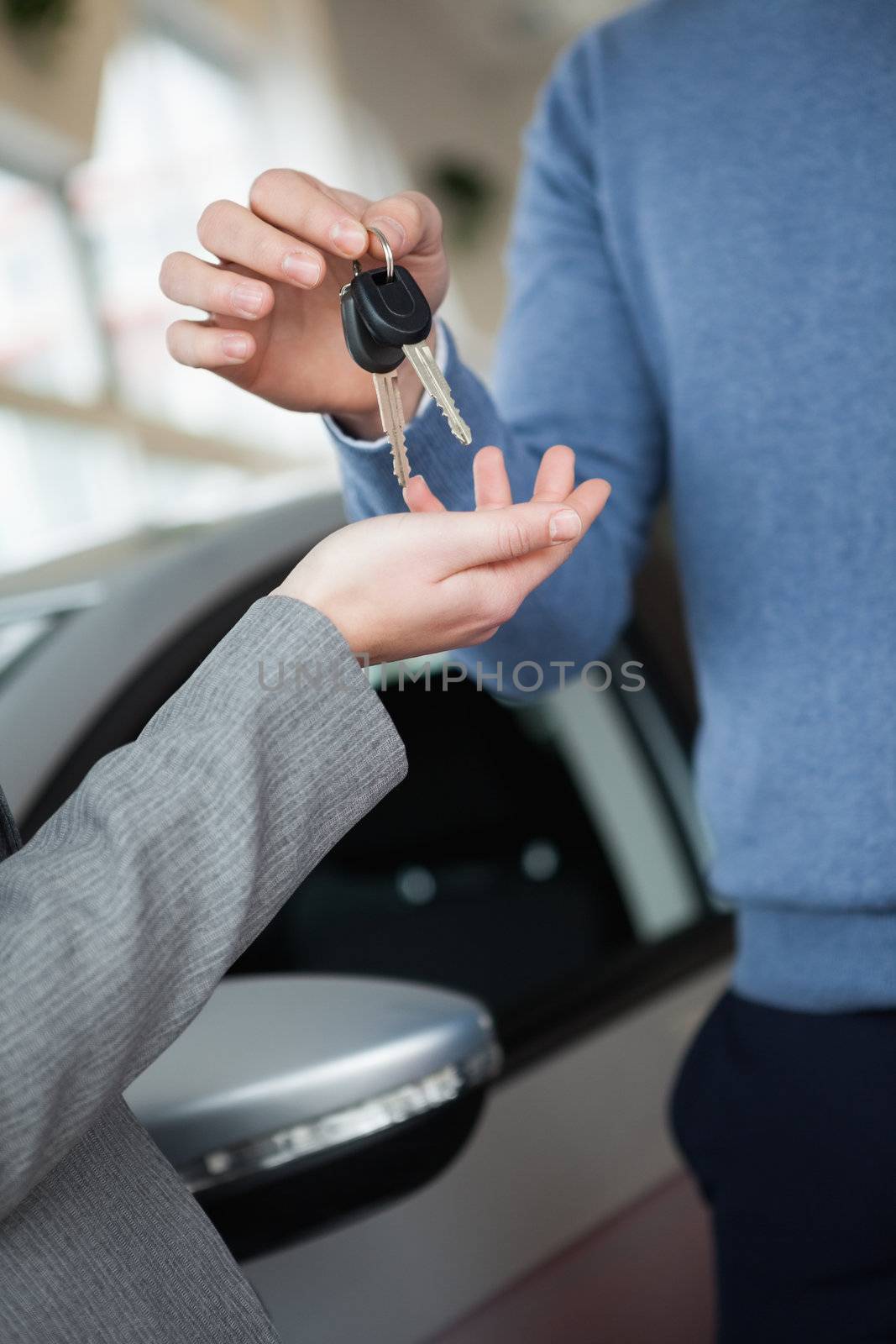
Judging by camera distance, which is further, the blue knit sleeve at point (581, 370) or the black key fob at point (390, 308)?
the blue knit sleeve at point (581, 370)

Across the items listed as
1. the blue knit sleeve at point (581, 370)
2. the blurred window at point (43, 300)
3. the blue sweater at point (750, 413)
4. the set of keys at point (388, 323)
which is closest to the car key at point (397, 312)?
the set of keys at point (388, 323)

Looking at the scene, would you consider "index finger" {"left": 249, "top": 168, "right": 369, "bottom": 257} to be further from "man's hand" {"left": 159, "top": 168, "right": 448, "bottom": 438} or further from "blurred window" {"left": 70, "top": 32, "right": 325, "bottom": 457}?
"blurred window" {"left": 70, "top": 32, "right": 325, "bottom": 457}

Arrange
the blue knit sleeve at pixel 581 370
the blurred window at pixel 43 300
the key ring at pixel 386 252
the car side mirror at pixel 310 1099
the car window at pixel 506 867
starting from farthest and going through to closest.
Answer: the blurred window at pixel 43 300, the car window at pixel 506 867, the blue knit sleeve at pixel 581 370, the car side mirror at pixel 310 1099, the key ring at pixel 386 252

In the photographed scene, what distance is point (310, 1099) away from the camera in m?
0.64

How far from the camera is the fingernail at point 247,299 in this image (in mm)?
540

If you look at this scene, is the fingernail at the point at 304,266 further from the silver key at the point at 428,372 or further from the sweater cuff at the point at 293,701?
the sweater cuff at the point at 293,701

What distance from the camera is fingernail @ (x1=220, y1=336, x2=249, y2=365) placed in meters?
0.55

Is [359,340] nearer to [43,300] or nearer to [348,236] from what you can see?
[348,236]

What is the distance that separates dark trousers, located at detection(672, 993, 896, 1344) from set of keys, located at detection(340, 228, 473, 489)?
0.40m

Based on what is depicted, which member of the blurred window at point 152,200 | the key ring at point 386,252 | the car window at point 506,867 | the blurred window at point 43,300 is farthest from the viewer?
the blurred window at point 152,200

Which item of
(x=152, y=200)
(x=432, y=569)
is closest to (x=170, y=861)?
(x=432, y=569)

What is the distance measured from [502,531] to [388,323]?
0.11m

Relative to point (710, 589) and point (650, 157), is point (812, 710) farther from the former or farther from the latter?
point (650, 157)

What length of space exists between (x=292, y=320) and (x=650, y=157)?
12.0 inches
